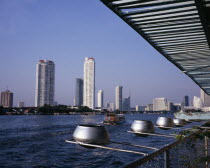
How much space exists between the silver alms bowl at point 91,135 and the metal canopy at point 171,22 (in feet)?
8.15

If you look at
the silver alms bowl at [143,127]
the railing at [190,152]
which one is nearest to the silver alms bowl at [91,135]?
the railing at [190,152]

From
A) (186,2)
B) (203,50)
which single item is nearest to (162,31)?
(186,2)

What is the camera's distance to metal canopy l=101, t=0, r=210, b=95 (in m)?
5.14

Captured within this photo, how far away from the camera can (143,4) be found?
5.22 m

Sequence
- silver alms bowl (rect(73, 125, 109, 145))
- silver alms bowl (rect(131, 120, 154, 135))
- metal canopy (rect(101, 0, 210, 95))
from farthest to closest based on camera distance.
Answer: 1. silver alms bowl (rect(131, 120, 154, 135))
2. metal canopy (rect(101, 0, 210, 95))
3. silver alms bowl (rect(73, 125, 109, 145))

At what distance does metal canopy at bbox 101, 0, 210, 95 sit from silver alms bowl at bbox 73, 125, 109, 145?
8.15ft

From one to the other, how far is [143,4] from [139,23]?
3.41 ft

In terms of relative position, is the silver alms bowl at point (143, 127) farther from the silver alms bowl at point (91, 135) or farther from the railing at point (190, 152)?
the silver alms bowl at point (91, 135)

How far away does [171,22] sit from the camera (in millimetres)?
6242

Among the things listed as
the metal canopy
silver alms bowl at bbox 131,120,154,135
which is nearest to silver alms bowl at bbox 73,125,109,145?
silver alms bowl at bbox 131,120,154,135

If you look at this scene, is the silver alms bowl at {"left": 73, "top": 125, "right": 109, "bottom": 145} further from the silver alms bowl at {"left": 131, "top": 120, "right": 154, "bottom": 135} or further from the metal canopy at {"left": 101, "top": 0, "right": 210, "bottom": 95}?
the metal canopy at {"left": 101, "top": 0, "right": 210, "bottom": 95}

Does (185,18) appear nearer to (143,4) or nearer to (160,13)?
(160,13)

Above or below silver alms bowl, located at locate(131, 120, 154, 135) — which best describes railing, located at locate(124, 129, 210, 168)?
below

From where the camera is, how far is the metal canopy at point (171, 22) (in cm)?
514
